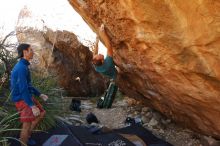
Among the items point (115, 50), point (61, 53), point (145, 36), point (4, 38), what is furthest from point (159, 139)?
point (61, 53)

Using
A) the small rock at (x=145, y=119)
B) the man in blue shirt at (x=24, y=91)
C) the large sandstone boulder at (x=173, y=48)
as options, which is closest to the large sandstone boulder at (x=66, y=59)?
the small rock at (x=145, y=119)

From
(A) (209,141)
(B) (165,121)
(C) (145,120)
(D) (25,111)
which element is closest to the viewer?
(D) (25,111)

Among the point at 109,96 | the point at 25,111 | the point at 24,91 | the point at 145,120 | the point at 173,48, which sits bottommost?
the point at 145,120

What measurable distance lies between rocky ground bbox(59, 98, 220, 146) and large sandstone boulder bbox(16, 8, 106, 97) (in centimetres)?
90

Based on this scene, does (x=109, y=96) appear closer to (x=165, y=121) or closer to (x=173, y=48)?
(x=165, y=121)

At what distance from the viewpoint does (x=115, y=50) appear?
252 inches

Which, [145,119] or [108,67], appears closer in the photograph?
[108,67]

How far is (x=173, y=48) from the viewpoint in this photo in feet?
15.9

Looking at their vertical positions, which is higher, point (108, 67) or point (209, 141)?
point (108, 67)

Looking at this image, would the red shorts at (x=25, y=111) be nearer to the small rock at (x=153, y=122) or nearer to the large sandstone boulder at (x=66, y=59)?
the small rock at (x=153, y=122)

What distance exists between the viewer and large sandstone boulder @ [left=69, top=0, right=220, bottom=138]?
4.38m

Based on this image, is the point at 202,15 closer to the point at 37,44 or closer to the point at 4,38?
the point at 4,38

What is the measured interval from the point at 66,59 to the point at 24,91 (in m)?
4.94

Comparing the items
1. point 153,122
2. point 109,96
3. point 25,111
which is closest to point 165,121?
point 153,122
